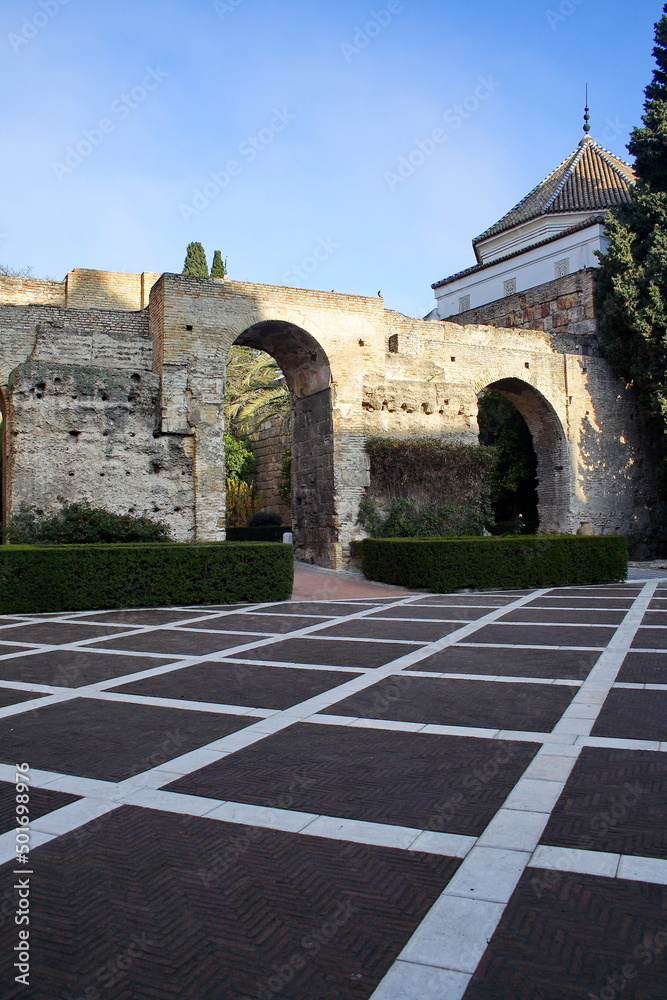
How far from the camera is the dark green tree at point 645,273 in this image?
1881 centimetres

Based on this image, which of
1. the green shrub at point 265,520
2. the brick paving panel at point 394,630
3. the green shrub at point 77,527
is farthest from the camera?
the green shrub at point 265,520

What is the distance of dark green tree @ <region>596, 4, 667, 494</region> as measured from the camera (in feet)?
61.7

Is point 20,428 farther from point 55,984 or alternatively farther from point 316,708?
point 55,984

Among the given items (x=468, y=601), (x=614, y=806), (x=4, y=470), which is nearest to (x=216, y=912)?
(x=614, y=806)

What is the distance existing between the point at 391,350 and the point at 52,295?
8011 millimetres

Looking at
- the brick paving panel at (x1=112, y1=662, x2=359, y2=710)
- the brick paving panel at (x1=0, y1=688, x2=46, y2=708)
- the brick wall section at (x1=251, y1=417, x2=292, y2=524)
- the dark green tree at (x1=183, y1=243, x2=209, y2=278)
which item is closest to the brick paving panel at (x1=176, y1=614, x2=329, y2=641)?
the brick paving panel at (x1=112, y1=662, x2=359, y2=710)

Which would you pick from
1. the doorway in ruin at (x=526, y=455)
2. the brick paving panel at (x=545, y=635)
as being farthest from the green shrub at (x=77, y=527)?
the doorway in ruin at (x=526, y=455)

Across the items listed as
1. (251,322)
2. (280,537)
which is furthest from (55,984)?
(280,537)

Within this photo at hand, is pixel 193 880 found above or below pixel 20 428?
below

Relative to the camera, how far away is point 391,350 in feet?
56.6

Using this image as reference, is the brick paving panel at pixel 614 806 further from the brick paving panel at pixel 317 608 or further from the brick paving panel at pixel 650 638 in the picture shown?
the brick paving panel at pixel 317 608

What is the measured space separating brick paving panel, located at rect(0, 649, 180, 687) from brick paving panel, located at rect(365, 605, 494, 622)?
3693 mm

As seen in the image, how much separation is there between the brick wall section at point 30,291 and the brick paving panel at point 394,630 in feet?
36.8

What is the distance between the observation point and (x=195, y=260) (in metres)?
31.5
